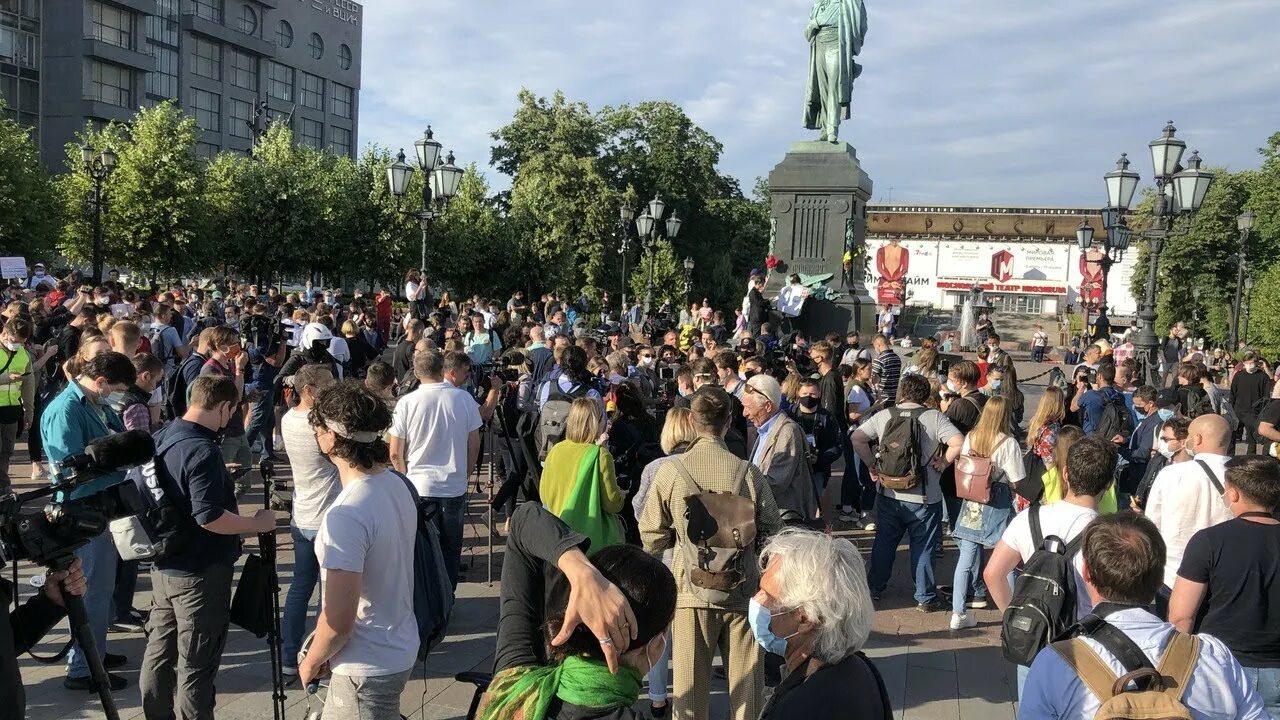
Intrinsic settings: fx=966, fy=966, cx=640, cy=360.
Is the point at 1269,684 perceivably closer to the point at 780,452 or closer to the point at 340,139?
the point at 780,452

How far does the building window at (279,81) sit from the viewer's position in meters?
67.1

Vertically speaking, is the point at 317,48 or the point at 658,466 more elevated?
the point at 317,48

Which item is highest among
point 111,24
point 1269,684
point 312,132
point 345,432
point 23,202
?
point 111,24

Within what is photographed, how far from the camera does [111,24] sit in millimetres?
53594

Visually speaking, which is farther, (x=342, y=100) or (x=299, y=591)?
(x=342, y=100)

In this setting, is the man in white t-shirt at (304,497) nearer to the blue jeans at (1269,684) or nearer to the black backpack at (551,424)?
the black backpack at (551,424)

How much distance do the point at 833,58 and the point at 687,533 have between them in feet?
51.0

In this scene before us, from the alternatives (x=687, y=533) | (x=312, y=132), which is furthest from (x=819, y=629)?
(x=312, y=132)

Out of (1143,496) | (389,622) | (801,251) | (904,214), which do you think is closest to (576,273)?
(801,251)

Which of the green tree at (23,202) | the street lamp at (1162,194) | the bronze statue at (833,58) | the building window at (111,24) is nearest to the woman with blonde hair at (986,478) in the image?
the street lamp at (1162,194)

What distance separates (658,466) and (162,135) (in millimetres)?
35033

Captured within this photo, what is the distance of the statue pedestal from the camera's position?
1806 centimetres

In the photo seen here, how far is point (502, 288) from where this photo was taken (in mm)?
40281

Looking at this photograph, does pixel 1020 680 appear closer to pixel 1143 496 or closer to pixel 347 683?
pixel 347 683
